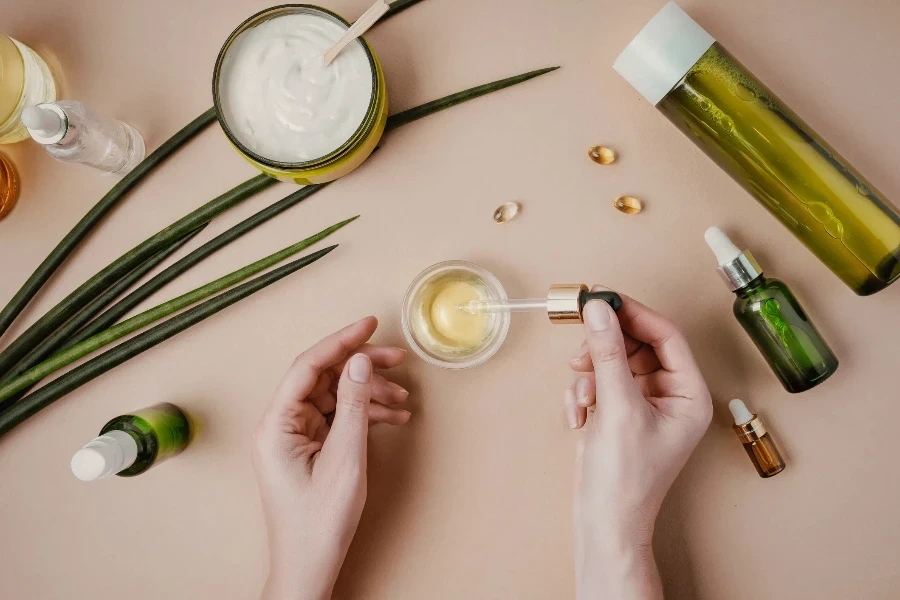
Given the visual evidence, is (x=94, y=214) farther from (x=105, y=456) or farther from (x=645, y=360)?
(x=645, y=360)

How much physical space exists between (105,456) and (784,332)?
0.84m

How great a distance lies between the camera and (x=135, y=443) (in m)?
0.81

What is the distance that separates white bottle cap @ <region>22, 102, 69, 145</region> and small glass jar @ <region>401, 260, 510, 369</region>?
1.54 feet

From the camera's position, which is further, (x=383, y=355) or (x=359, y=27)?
(x=383, y=355)

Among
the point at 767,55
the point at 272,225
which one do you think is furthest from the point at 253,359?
the point at 767,55

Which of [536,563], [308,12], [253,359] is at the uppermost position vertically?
[308,12]

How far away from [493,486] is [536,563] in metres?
0.12

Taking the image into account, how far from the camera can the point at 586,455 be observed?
79 cm

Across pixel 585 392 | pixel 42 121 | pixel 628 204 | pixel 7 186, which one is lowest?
pixel 585 392

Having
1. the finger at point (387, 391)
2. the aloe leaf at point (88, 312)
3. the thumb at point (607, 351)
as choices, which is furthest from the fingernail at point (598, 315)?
the aloe leaf at point (88, 312)

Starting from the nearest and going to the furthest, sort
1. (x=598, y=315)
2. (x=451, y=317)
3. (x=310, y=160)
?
(x=598, y=315)
(x=310, y=160)
(x=451, y=317)

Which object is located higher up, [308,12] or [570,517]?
[308,12]

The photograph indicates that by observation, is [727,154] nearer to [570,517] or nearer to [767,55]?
[767,55]

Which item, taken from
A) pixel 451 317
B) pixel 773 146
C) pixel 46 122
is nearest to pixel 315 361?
pixel 451 317
